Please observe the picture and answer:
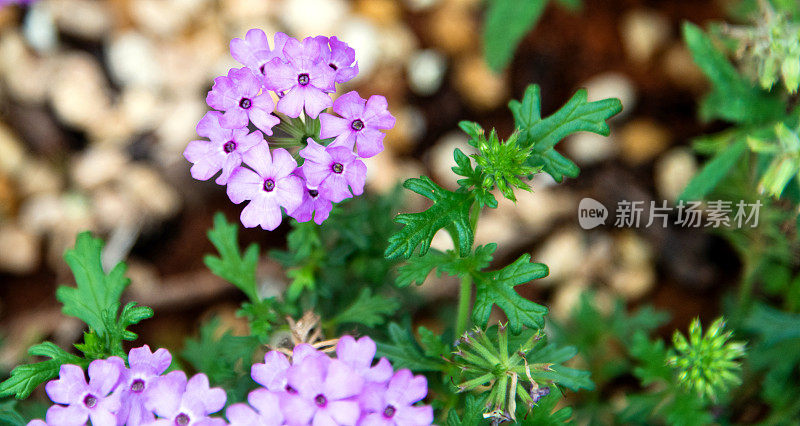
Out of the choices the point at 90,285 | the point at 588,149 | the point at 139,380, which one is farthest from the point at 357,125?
the point at 588,149

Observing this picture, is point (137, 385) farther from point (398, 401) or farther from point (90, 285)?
point (398, 401)

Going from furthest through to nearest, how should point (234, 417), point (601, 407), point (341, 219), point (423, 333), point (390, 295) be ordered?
point (601, 407) < point (390, 295) < point (341, 219) < point (423, 333) < point (234, 417)

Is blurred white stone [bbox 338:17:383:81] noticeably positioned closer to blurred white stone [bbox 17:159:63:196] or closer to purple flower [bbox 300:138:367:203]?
blurred white stone [bbox 17:159:63:196]

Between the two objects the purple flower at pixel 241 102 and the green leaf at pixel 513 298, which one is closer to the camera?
the purple flower at pixel 241 102

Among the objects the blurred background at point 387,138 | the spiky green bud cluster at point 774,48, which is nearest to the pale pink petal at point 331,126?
the spiky green bud cluster at point 774,48

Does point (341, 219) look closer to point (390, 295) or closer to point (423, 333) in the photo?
point (423, 333)

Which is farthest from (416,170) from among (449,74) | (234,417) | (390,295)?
(234,417)

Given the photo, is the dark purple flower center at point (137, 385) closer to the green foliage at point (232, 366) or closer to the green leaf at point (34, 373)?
the green leaf at point (34, 373)
